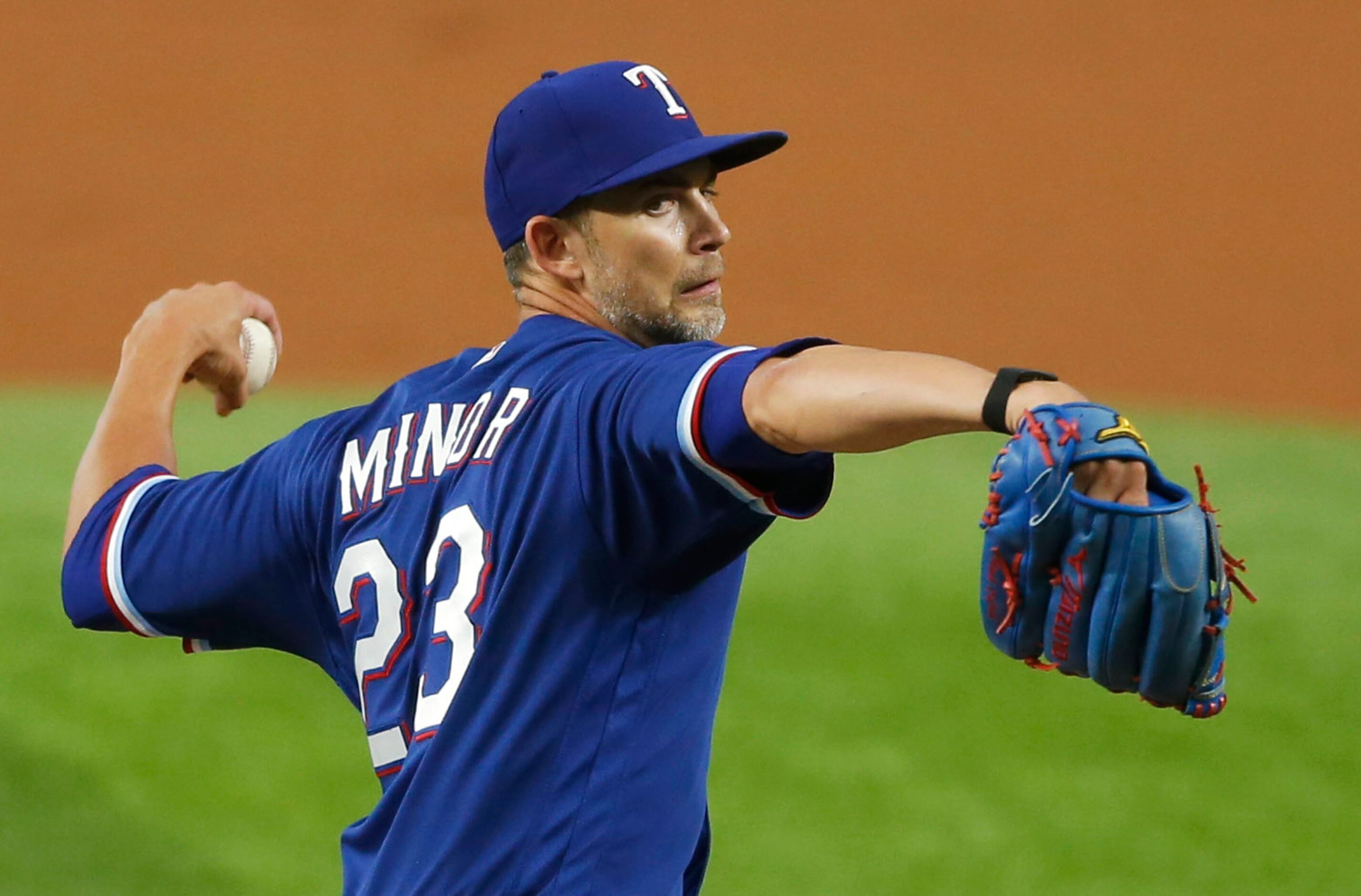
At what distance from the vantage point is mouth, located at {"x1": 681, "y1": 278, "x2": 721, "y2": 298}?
2.64 m

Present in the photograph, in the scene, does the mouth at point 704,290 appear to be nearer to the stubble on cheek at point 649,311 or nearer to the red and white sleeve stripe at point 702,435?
the stubble on cheek at point 649,311

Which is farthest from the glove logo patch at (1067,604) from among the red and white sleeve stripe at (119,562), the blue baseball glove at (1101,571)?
the red and white sleeve stripe at (119,562)

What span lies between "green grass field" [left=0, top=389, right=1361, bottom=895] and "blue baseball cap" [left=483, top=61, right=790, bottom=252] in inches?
112

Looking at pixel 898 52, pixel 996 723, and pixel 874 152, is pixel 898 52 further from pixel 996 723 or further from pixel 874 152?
pixel 996 723

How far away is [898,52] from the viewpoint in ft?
44.7

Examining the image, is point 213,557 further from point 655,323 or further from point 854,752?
point 854,752

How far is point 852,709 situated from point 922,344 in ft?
19.5

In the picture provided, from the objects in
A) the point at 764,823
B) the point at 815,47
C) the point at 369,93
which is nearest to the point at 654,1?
the point at 815,47

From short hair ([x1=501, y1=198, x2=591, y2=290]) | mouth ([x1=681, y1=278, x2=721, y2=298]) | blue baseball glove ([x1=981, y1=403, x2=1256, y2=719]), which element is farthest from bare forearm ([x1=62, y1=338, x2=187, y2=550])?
blue baseball glove ([x1=981, y1=403, x2=1256, y2=719])

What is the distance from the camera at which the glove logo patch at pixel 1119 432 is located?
5.54ft

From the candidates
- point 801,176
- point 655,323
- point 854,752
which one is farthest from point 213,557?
point 801,176

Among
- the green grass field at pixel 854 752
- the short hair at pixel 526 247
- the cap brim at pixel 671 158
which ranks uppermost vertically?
the cap brim at pixel 671 158

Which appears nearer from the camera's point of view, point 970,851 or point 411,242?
point 970,851

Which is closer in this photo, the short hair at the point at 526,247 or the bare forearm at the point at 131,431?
the short hair at the point at 526,247
